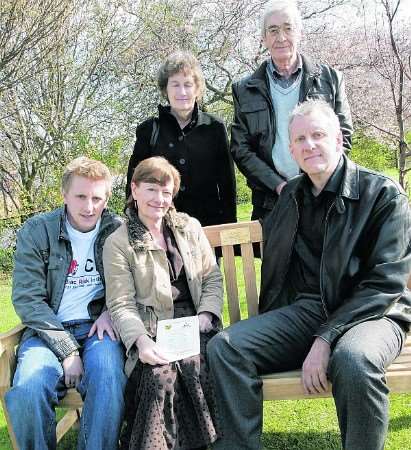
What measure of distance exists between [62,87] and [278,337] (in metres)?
9.16

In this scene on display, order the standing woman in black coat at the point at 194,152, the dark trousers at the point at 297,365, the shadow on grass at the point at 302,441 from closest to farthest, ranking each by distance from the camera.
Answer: the dark trousers at the point at 297,365 < the shadow on grass at the point at 302,441 < the standing woman in black coat at the point at 194,152

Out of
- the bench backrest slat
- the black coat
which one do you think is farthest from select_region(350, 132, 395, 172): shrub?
the bench backrest slat

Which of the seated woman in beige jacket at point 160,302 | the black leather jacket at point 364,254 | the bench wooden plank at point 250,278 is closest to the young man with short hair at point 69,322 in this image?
the seated woman in beige jacket at point 160,302

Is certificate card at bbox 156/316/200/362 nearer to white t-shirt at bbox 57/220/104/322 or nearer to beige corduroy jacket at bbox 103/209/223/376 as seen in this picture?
beige corduroy jacket at bbox 103/209/223/376

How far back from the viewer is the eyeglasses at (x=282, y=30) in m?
3.67

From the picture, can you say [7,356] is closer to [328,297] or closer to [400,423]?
[328,297]

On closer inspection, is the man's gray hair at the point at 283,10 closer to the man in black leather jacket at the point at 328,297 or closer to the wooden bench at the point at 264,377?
the man in black leather jacket at the point at 328,297

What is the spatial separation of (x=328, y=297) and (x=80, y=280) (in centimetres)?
136

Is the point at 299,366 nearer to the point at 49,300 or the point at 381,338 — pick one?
the point at 381,338

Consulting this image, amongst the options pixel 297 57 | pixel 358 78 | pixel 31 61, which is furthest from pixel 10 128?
pixel 297 57

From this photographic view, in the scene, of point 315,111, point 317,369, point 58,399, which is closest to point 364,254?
point 317,369

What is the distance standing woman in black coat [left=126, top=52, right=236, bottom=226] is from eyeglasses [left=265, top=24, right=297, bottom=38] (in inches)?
21.8

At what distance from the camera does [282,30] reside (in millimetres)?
3670

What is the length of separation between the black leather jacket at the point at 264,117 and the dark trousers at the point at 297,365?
3.03 feet
